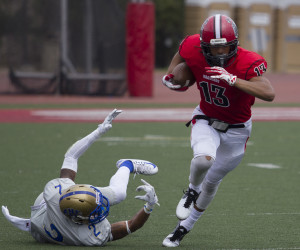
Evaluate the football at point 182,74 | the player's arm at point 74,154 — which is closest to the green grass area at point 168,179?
the player's arm at point 74,154

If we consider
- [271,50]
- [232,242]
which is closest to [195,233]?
[232,242]

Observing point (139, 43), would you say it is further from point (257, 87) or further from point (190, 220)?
point (257, 87)

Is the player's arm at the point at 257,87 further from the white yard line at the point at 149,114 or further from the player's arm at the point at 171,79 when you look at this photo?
the white yard line at the point at 149,114

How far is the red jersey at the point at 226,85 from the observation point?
19.8 feet

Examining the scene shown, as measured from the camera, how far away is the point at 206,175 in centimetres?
631

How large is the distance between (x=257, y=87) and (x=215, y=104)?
0.54 meters

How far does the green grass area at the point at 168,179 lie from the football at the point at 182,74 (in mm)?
1374

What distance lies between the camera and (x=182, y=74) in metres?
6.38

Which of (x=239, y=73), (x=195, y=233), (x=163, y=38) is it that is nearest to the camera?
(x=239, y=73)

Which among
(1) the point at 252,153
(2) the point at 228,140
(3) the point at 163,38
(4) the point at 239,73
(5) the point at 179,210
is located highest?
(4) the point at 239,73

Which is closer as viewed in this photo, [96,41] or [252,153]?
[252,153]

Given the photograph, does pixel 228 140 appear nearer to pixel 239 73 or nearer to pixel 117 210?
pixel 239 73

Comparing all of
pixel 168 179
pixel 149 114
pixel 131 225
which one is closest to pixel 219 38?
pixel 131 225

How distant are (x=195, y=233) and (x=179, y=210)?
0.70 metres
